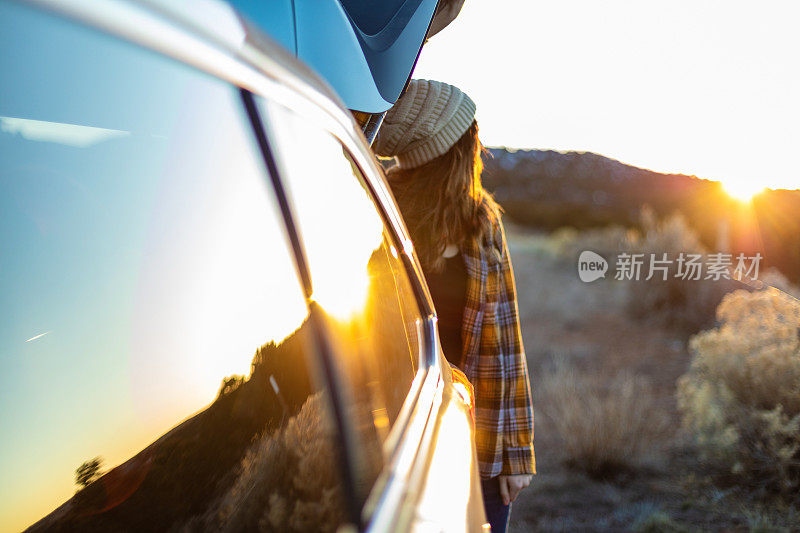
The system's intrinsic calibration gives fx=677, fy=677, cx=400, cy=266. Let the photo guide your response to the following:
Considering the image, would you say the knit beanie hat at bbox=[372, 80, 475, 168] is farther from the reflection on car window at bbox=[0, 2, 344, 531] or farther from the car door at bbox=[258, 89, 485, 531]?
the reflection on car window at bbox=[0, 2, 344, 531]

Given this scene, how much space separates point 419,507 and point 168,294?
0.53 meters

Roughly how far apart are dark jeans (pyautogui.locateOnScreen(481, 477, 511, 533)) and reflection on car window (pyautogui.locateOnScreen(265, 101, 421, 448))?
4.00 feet

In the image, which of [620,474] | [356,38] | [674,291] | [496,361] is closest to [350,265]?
[356,38]

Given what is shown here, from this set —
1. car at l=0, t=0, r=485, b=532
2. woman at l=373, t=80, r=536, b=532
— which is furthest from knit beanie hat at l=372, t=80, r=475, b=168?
car at l=0, t=0, r=485, b=532

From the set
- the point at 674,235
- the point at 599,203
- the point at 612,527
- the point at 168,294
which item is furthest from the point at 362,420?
the point at 599,203

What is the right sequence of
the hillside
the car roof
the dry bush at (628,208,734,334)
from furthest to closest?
the hillside → the dry bush at (628,208,734,334) → the car roof

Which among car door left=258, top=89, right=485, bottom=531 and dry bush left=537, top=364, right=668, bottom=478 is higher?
car door left=258, top=89, right=485, bottom=531

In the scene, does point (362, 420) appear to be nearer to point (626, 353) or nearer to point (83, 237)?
point (83, 237)

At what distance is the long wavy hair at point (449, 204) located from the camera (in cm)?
270

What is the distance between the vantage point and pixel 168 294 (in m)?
0.96

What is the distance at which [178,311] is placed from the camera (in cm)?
95

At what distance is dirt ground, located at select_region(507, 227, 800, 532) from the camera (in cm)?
497

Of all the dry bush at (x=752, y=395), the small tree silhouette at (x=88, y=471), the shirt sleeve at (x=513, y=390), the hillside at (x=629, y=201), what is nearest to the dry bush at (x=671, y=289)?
the hillside at (x=629, y=201)

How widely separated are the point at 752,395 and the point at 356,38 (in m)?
4.84
